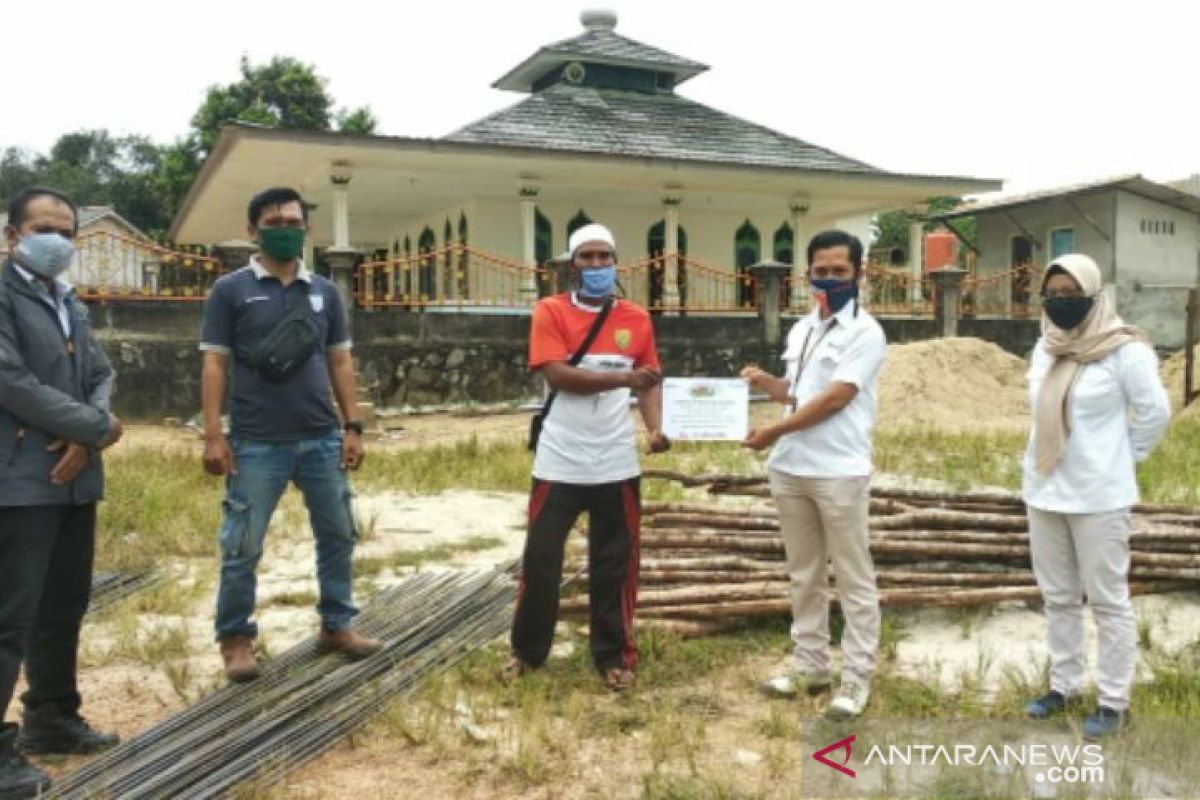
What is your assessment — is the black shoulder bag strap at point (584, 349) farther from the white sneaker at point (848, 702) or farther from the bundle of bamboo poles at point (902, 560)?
the white sneaker at point (848, 702)

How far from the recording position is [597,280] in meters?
4.18

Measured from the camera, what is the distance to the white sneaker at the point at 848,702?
3.79 meters

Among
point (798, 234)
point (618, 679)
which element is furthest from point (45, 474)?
point (798, 234)

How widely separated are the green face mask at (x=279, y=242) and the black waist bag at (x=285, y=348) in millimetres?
234

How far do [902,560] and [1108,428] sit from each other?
1926 millimetres

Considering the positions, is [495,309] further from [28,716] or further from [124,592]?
[28,716]

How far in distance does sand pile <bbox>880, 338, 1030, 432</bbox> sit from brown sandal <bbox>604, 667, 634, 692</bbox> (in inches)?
380

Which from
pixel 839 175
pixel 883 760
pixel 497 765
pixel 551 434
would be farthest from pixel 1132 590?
pixel 839 175

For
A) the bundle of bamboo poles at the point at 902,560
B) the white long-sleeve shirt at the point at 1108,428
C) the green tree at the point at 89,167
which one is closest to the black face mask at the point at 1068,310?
the white long-sleeve shirt at the point at 1108,428

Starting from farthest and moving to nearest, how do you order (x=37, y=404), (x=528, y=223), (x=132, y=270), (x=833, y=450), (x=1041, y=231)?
1. (x=1041, y=231)
2. (x=528, y=223)
3. (x=132, y=270)
4. (x=833, y=450)
5. (x=37, y=404)

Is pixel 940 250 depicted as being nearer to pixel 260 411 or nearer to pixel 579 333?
pixel 579 333

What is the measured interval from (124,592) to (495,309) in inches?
429

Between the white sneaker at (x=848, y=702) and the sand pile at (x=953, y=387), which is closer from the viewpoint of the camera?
the white sneaker at (x=848, y=702)

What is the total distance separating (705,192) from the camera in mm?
20141
